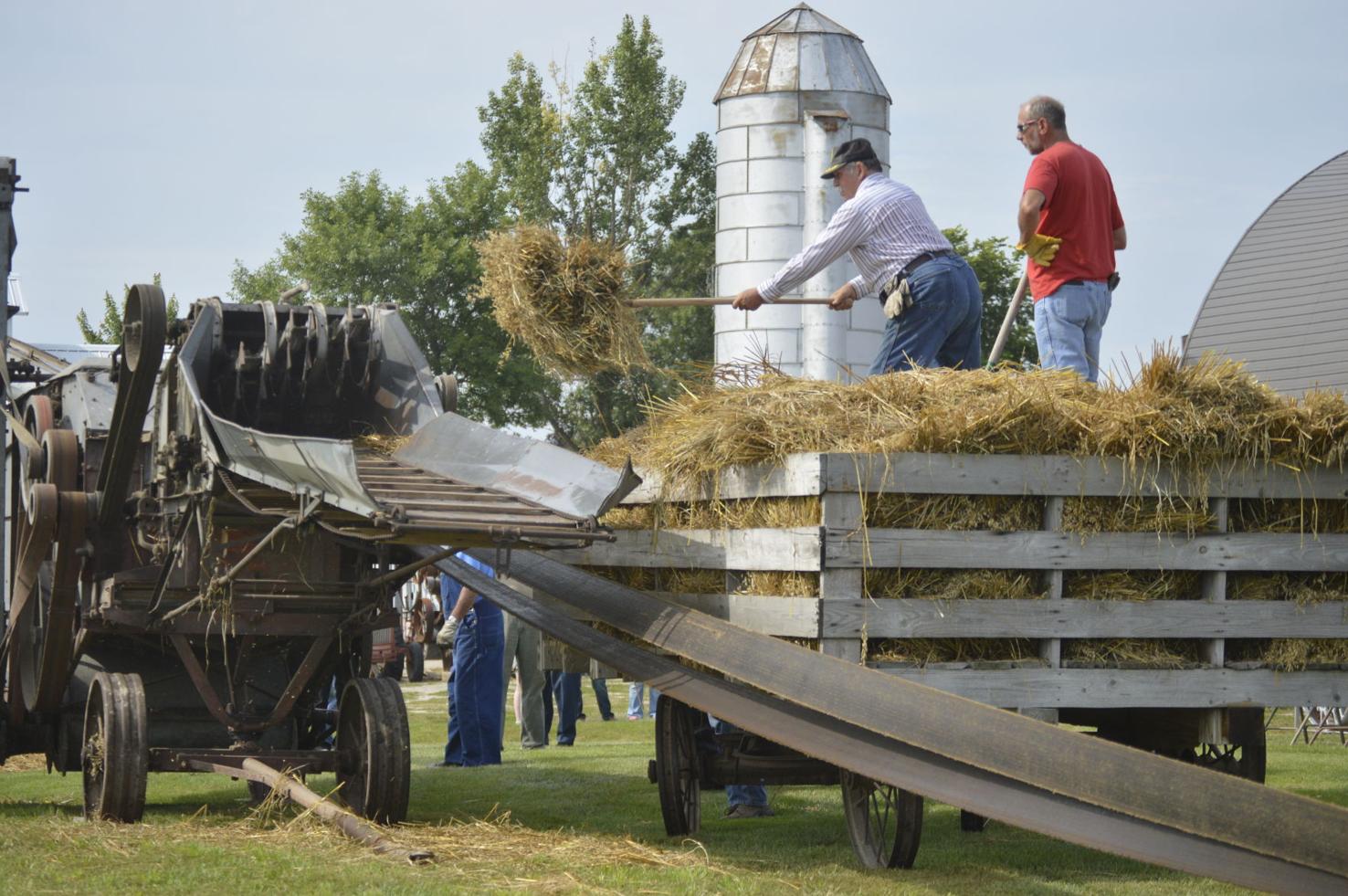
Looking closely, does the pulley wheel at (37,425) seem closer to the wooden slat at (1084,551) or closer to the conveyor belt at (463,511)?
the conveyor belt at (463,511)

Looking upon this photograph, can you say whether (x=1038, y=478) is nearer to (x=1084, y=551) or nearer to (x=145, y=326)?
(x=1084, y=551)

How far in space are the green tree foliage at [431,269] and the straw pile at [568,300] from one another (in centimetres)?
2941

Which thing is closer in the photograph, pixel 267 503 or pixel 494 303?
pixel 267 503

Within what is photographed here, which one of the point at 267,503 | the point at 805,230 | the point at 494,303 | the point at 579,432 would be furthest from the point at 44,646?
the point at 579,432

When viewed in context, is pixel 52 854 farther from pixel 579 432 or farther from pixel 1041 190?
pixel 579 432

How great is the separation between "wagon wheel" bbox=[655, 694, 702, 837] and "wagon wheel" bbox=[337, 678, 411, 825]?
1228mm

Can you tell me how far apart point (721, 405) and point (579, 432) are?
3564 cm

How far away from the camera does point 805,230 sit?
2209 cm

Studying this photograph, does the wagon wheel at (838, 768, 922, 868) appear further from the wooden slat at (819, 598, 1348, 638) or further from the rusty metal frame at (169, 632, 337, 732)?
the rusty metal frame at (169, 632, 337, 732)

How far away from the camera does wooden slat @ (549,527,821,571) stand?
21.5 ft

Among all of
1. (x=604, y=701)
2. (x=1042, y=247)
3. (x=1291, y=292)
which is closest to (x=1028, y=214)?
(x=1042, y=247)

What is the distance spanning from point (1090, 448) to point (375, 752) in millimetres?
3697

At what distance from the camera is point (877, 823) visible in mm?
7363

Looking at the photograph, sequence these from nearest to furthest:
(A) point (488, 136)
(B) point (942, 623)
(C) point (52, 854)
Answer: (B) point (942, 623) < (C) point (52, 854) < (A) point (488, 136)
